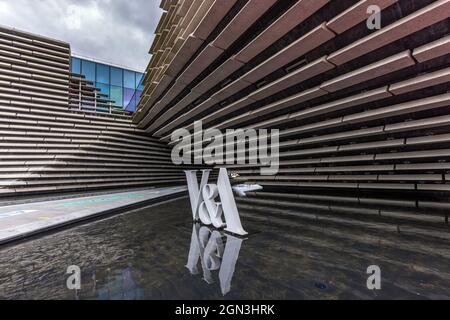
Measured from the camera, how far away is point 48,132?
1125 cm

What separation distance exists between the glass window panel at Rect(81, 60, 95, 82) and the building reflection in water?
19677 mm

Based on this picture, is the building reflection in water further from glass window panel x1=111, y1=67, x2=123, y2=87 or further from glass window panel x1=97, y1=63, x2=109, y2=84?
glass window panel x1=111, y1=67, x2=123, y2=87

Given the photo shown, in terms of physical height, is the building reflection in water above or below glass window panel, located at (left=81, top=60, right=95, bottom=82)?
below

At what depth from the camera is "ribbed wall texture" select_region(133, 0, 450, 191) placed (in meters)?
3.61

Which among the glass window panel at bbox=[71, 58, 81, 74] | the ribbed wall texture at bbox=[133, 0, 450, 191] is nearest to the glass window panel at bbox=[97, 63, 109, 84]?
the glass window panel at bbox=[71, 58, 81, 74]

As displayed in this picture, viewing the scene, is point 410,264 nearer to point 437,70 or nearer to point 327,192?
point 437,70

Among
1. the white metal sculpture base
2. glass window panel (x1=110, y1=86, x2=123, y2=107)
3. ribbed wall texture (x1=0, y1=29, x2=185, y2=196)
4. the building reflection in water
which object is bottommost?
the building reflection in water

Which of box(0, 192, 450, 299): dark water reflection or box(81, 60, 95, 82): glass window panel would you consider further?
box(81, 60, 95, 82): glass window panel

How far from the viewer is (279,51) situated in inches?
184

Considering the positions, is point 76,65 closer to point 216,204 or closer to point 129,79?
point 129,79

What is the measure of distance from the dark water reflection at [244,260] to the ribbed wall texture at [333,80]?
1.56 m

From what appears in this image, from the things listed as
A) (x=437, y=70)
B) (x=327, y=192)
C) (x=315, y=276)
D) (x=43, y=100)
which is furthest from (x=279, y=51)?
(x=43, y=100)

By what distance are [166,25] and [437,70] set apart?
8089 mm
